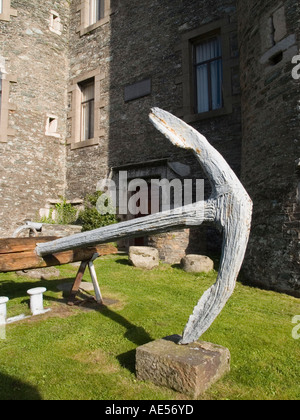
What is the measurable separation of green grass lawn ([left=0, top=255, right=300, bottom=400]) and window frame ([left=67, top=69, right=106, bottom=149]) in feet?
21.6

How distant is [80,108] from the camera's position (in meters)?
11.4

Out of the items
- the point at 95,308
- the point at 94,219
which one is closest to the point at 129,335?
the point at 95,308

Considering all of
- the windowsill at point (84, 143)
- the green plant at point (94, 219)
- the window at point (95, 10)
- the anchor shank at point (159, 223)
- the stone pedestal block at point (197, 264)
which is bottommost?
the stone pedestal block at point (197, 264)

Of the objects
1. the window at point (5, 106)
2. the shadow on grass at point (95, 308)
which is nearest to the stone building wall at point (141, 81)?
the window at point (5, 106)

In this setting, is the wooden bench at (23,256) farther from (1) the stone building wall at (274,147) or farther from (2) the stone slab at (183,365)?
(1) the stone building wall at (274,147)

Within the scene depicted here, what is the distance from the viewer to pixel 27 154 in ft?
33.9

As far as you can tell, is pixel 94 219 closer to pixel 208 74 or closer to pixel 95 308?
pixel 208 74

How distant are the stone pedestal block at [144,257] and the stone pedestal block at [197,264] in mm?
714

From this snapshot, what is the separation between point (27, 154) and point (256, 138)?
7.34 meters

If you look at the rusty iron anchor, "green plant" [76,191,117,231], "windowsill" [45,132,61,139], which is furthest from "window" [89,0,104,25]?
the rusty iron anchor

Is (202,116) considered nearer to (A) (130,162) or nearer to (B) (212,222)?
(A) (130,162)

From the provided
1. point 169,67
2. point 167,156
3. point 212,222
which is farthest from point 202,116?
point 212,222

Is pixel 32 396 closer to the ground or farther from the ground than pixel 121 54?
closer to the ground

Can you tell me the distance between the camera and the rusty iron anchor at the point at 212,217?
6.72 feet
